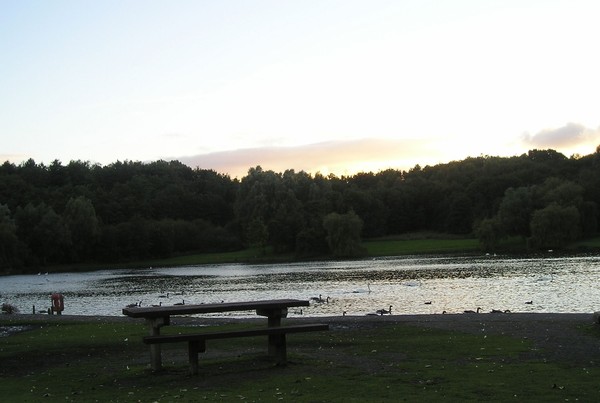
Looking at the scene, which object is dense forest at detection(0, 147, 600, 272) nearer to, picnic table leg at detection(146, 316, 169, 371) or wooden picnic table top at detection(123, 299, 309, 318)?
wooden picnic table top at detection(123, 299, 309, 318)

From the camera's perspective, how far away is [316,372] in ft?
46.6

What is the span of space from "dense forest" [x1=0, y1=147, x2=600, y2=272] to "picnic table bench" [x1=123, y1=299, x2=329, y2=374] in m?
99.1

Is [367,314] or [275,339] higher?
[275,339]

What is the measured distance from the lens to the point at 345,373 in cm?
1394

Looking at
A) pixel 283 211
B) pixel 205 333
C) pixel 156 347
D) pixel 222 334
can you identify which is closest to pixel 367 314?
pixel 156 347

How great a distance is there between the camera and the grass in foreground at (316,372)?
12.0 metres

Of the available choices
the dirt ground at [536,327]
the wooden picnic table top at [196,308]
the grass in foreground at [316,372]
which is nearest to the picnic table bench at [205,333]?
the wooden picnic table top at [196,308]

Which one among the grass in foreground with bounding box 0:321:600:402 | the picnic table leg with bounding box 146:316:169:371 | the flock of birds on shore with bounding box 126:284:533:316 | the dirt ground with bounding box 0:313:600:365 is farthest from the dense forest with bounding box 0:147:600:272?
the picnic table leg with bounding box 146:316:169:371

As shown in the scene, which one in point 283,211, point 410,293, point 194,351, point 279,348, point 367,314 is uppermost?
point 283,211

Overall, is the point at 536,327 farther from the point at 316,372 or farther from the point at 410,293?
the point at 410,293

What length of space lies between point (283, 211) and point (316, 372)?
11899 cm

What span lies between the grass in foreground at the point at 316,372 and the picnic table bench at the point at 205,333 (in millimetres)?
394

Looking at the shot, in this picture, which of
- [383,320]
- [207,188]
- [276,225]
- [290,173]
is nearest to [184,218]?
[207,188]

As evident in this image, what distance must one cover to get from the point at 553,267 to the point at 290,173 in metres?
81.2
